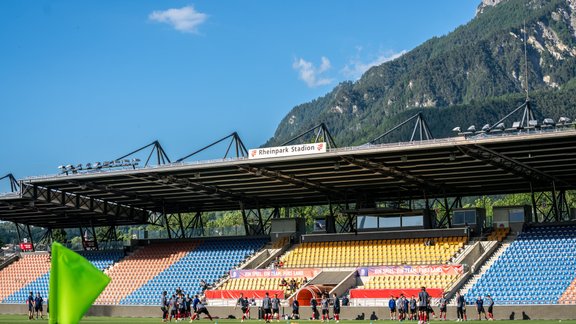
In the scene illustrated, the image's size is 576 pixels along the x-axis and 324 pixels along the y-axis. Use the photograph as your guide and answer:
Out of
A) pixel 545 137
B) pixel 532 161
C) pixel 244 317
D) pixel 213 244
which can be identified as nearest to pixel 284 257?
pixel 213 244

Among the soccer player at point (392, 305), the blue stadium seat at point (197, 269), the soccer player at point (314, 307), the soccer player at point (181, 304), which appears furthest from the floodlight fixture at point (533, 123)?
the blue stadium seat at point (197, 269)

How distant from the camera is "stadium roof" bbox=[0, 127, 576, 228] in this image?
162 ft

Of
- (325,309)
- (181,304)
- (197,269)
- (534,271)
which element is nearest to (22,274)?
(197,269)

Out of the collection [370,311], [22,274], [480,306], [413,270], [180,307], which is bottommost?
[370,311]

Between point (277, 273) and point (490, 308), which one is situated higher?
point (277, 273)

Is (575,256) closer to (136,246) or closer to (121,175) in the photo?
(121,175)

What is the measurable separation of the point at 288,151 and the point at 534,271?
48.8 ft

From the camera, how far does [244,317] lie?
49625 millimetres

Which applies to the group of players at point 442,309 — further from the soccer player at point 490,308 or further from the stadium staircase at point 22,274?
the stadium staircase at point 22,274

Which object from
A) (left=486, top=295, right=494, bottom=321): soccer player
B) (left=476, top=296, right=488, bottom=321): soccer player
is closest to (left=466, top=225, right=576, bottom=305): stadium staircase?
(left=486, top=295, right=494, bottom=321): soccer player

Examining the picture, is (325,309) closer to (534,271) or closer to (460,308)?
(460,308)

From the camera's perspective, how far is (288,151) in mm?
52625

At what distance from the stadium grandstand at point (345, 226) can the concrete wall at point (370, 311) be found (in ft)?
0.23

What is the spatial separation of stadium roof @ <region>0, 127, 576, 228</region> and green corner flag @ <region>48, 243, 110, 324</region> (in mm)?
37278
